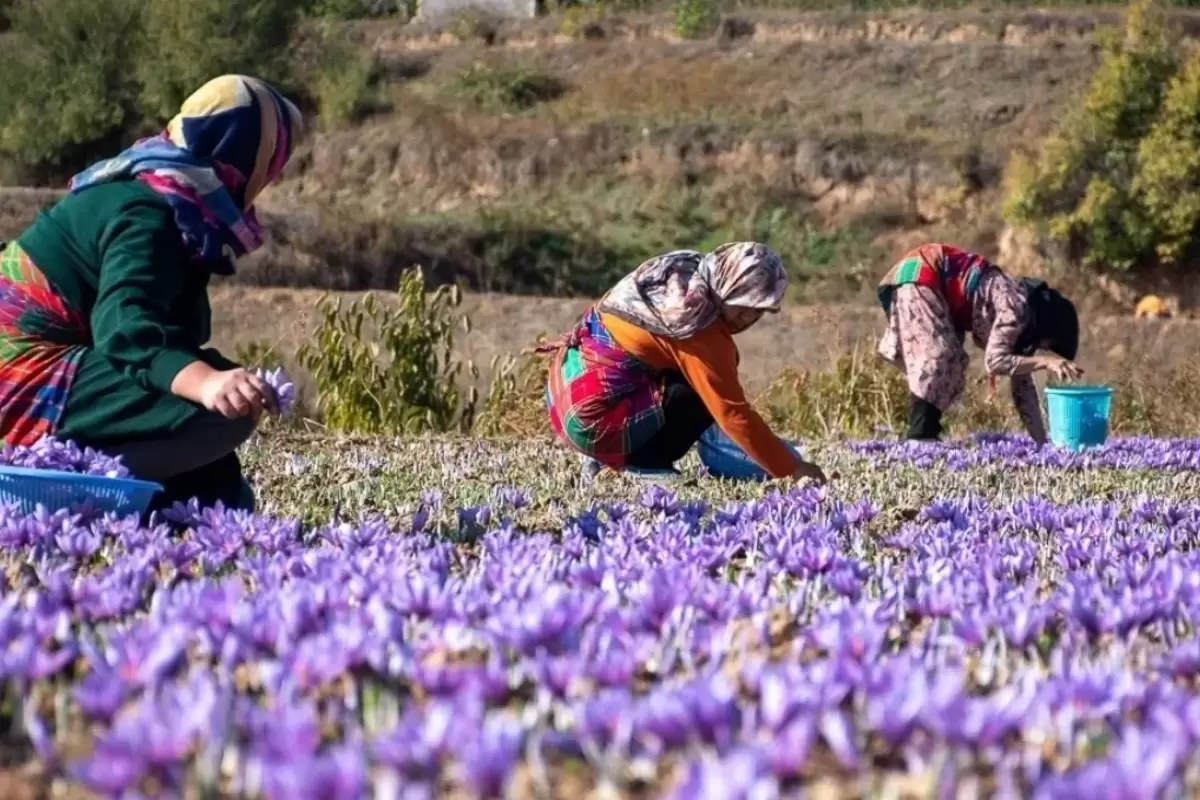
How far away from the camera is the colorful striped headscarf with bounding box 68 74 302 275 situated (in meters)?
3.12

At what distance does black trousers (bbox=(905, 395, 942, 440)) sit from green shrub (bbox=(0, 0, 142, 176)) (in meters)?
21.7

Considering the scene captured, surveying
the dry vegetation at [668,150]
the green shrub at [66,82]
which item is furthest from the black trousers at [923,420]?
the green shrub at [66,82]

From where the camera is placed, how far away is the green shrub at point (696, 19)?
3422 centimetres

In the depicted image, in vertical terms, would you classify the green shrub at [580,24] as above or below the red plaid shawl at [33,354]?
below

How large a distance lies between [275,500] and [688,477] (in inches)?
64.4

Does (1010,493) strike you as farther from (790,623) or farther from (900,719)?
(900,719)

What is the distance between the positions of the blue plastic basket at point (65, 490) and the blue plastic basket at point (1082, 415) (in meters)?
5.75

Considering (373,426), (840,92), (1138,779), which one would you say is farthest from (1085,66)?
(1138,779)

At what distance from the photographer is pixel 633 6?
1641 inches

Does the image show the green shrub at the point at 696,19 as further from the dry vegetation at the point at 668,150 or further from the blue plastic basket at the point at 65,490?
the blue plastic basket at the point at 65,490

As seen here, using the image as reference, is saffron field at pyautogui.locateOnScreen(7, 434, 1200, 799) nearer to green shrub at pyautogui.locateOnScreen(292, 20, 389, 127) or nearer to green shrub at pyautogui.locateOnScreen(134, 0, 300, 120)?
green shrub at pyautogui.locateOnScreen(134, 0, 300, 120)

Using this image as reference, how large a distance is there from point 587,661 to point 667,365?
365cm

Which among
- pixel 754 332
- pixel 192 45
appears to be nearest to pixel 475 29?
pixel 192 45

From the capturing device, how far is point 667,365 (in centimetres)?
520
